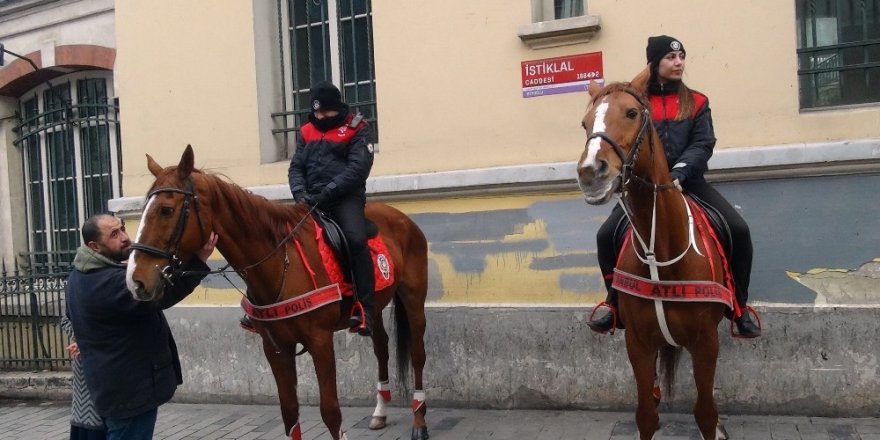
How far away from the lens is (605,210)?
20.4 ft

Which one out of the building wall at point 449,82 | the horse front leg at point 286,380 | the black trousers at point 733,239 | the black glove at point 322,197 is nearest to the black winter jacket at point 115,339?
the horse front leg at point 286,380

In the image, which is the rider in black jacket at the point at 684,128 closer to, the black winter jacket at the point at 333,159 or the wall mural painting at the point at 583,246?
the wall mural painting at the point at 583,246

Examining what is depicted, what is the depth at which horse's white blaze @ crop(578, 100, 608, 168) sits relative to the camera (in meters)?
3.40

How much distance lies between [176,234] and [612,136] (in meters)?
2.33

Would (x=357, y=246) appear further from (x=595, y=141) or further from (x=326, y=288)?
(x=595, y=141)

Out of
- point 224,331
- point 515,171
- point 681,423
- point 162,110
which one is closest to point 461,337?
point 515,171

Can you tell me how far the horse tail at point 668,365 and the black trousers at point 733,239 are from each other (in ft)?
1.89

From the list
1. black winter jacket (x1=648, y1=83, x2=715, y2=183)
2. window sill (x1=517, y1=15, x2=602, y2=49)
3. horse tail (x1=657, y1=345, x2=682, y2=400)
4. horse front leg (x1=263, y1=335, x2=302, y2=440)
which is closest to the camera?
black winter jacket (x1=648, y1=83, x2=715, y2=183)

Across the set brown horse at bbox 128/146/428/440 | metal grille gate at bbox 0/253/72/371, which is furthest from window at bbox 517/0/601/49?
metal grille gate at bbox 0/253/72/371

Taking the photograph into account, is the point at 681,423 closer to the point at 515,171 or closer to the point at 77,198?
the point at 515,171

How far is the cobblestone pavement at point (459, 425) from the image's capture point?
548 centimetres

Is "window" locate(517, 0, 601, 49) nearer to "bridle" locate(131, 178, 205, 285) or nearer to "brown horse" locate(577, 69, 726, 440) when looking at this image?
"brown horse" locate(577, 69, 726, 440)

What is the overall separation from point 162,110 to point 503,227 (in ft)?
12.8

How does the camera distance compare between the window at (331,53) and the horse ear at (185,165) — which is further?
the window at (331,53)
